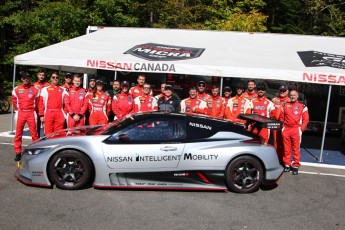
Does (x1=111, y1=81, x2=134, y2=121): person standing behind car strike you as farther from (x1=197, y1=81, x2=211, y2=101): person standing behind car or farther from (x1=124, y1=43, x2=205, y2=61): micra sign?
(x1=197, y1=81, x2=211, y2=101): person standing behind car

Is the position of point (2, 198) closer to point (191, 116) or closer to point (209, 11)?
point (191, 116)

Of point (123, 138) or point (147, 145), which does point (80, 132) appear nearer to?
point (123, 138)

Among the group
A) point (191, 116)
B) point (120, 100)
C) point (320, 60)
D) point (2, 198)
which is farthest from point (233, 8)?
point (2, 198)

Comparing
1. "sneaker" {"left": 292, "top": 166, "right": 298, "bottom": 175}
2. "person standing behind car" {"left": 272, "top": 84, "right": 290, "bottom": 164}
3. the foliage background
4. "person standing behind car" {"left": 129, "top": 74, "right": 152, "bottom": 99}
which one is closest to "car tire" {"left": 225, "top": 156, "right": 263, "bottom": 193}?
"sneaker" {"left": 292, "top": 166, "right": 298, "bottom": 175}

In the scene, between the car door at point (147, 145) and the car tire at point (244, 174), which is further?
the car tire at point (244, 174)

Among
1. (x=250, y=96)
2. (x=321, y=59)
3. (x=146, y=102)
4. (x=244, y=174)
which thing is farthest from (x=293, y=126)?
(x=146, y=102)

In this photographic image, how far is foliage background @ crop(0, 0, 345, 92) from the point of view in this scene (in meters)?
20.4

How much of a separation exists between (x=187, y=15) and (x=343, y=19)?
9.93 metres

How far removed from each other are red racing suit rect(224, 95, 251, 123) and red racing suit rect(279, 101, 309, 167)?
2.96 feet

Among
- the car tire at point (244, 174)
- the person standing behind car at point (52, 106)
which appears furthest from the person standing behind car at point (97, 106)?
the car tire at point (244, 174)

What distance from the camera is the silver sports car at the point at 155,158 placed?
236 inches

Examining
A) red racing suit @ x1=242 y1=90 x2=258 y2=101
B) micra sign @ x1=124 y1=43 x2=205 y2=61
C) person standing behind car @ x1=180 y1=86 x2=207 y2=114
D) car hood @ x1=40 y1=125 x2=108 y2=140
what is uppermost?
micra sign @ x1=124 y1=43 x2=205 y2=61

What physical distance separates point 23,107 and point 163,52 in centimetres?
382

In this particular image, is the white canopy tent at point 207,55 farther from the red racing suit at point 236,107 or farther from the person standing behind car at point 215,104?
the red racing suit at point 236,107
